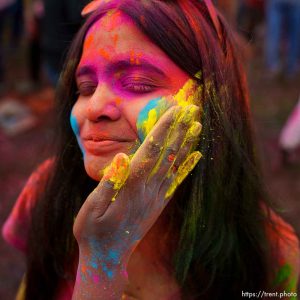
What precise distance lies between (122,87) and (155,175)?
11.1 inches

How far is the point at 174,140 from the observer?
99 cm

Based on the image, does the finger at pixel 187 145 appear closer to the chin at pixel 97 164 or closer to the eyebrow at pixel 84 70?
the chin at pixel 97 164

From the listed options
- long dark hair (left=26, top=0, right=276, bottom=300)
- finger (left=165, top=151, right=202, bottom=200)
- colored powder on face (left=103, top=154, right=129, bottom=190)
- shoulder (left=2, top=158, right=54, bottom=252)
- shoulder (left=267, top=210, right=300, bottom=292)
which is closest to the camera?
colored powder on face (left=103, top=154, right=129, bottom=190)

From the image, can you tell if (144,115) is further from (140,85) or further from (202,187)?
(202,187)

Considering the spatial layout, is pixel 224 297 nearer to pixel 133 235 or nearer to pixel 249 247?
pixel 249 247

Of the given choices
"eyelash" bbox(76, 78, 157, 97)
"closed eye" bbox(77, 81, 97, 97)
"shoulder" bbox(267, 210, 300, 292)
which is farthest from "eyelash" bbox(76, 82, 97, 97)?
"shoulder" bbox(267, 210, 300, 292)

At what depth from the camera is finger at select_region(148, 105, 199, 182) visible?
0.98m

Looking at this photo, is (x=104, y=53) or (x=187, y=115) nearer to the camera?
(x=187, y=115)

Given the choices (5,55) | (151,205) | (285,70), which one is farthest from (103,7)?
(5,55)

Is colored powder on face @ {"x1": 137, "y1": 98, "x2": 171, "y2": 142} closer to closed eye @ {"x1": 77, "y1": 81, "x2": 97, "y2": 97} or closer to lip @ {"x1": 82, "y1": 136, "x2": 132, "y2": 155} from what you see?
lip @ {"x1": 82, "y1": 136, "x2": 132, "y2": 155}

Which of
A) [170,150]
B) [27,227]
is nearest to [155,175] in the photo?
[170,150]

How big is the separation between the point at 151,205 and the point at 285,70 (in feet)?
14.8

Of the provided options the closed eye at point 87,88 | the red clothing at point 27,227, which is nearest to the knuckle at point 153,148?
the closed eye at point 87,88

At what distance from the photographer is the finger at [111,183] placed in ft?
3.07
